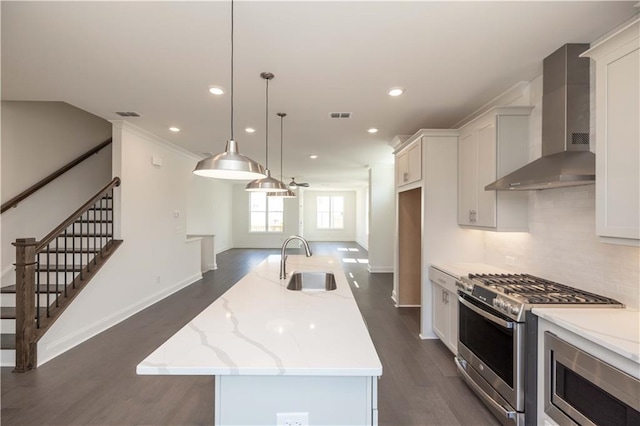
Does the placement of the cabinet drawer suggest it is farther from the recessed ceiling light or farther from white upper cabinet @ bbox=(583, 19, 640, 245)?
the recessed ceiling light

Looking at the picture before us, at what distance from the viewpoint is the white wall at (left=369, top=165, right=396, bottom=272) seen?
6996mm

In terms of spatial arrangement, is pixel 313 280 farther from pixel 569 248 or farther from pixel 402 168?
pixel 402 168

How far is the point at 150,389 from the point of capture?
249cm

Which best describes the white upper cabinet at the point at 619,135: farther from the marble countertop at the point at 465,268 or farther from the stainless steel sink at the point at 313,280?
the stainless steel sink at the point at 313,280

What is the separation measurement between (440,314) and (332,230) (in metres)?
11.2

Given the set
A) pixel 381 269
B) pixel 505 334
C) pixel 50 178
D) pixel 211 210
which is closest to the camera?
pixel 505 334

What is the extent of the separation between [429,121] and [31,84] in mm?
4369

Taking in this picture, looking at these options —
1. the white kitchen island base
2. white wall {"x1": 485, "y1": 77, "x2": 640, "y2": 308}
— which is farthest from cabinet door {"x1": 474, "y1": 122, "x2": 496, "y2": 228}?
the white kitchen island base

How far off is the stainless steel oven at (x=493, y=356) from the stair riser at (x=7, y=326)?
4.38 metres

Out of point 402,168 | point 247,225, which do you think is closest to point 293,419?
point 402,168

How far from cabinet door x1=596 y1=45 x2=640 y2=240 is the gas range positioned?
19.6 inches

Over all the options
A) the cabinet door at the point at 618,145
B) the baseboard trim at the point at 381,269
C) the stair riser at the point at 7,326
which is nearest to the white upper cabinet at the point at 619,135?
the cabinet door at the point at 618,145

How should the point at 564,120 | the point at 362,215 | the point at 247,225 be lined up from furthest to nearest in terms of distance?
the point at 362,215, the point at 247,225, the point at 564,120

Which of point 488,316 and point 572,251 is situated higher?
point 572,251
